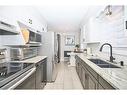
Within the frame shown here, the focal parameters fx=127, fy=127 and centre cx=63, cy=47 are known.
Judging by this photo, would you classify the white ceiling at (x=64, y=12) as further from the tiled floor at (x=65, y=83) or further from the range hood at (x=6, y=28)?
the tiled floor at (x=65, y=83)

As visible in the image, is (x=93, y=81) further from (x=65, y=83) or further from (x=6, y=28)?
(x=65, y=83)

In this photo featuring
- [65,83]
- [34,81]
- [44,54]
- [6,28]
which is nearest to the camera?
[6,28]

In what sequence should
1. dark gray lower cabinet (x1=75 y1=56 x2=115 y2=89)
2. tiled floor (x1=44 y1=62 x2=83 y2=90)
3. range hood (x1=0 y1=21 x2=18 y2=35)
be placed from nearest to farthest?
dark gray lower cabinet (x1=75 y1=56 x2=115 y2=89), range hood (x1=0 y1=21 x2=18 y2=35), tiled floor (x1=44 y1=62 x2=83 y2=90)

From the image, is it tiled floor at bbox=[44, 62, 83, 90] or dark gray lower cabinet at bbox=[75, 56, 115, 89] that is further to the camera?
tiled floor at bbox=[44, 62, 83, 90]

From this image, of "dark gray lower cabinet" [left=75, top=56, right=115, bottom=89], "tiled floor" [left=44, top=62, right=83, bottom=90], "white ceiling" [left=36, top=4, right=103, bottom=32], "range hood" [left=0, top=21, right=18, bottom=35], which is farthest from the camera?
"white ceiling" [left=36, top=4, right=103, bottom=32]

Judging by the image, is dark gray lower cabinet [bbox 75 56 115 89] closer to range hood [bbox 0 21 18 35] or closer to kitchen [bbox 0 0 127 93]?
kitchen [bbox 0 0 127 93]

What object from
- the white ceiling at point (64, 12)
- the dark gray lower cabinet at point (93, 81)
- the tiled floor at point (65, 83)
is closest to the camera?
the dark gray lower cabinet at point (93, 81)

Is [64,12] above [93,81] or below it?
Answer: above

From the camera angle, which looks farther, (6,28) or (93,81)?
(93,81)

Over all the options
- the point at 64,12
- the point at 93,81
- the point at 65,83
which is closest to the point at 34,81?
the point at 93,81

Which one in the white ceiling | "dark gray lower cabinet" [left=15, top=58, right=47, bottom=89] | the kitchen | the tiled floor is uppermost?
the white ceiling

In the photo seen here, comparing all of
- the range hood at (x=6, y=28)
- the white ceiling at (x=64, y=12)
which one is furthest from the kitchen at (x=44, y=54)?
the white ceiling at (x=64, y=12)

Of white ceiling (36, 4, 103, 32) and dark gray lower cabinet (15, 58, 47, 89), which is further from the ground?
white ceiling (36, 4, 103, 32)

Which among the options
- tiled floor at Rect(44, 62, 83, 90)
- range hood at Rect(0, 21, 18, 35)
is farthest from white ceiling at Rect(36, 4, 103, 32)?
tiled floor at Rect(44, 62, 83, 90)
